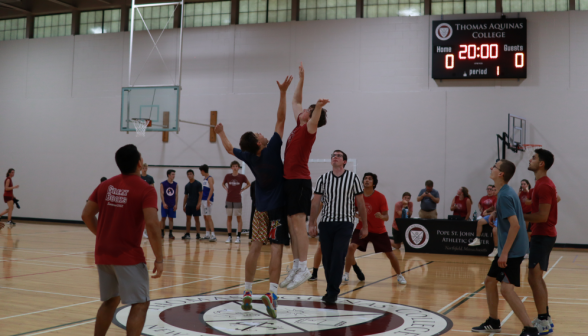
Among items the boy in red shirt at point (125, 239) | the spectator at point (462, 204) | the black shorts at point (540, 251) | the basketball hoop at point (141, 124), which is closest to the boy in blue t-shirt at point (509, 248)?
the black shorts at point (540, 251)

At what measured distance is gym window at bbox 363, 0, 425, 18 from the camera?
16.4 metres

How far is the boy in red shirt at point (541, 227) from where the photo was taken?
5074 millimetres

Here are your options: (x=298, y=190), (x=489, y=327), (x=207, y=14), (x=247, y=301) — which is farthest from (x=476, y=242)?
(x=207, y=14)

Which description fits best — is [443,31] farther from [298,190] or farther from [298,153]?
[298,190]

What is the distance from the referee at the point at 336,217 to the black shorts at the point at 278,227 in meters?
0.63

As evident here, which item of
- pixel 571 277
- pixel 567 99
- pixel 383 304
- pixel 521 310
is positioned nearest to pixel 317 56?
pixel 567 99

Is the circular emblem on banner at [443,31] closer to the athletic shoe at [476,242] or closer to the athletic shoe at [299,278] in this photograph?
the athletic shoe at [476,242]

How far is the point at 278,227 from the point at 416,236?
822 centimetres

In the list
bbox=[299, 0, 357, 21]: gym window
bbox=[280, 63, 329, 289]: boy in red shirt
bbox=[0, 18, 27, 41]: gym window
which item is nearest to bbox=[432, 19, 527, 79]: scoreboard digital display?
bbox=[299, 0, 357, 21]: gym window

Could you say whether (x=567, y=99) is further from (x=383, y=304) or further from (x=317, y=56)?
(x=383, y=304)

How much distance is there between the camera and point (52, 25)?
793 inches

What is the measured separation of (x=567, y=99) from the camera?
1522 centimetres

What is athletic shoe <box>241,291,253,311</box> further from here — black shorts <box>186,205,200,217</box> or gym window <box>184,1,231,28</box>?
gym window <box>184,1,231,28</box>

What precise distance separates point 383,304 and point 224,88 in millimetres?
12881
